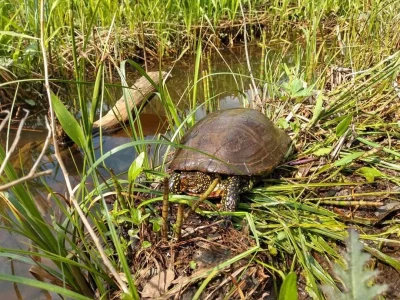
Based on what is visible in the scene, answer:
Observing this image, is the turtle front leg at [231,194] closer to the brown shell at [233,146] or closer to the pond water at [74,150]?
the brown shell at [233,146]

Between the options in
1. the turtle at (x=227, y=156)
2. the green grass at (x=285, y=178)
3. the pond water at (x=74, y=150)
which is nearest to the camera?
the green grass at (x=285, y=178)

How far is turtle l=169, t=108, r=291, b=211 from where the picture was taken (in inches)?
78.3

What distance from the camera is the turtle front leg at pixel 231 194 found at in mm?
1882

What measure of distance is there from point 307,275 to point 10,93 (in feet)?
9.87

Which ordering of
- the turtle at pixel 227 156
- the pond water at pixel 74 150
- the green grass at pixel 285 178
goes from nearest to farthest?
the green grass at pixel 285 178
the pond water at pixel 74 150
the turtle at pixel 227 156

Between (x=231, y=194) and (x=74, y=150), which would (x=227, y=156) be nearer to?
(x=231, y=194)

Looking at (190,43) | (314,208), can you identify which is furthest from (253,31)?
(314,208)

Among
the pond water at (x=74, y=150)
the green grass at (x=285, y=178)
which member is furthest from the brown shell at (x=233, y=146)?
the pond water at (x=74, y=150)

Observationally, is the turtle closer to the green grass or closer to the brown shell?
the brown shell

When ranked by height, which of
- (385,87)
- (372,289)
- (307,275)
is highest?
(372,289)

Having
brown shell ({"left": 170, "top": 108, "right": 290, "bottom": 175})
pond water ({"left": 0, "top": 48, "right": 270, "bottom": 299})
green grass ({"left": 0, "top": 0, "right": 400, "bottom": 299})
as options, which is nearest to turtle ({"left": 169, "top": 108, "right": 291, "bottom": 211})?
brown shell ({"left": 170, "top": 108, "right": 290, "bottom": 175})

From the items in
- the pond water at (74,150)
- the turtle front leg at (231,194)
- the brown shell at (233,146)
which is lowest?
the pond water at (74,150)

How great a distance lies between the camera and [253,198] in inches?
80.1

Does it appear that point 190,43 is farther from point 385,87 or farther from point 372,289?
point 372,289
